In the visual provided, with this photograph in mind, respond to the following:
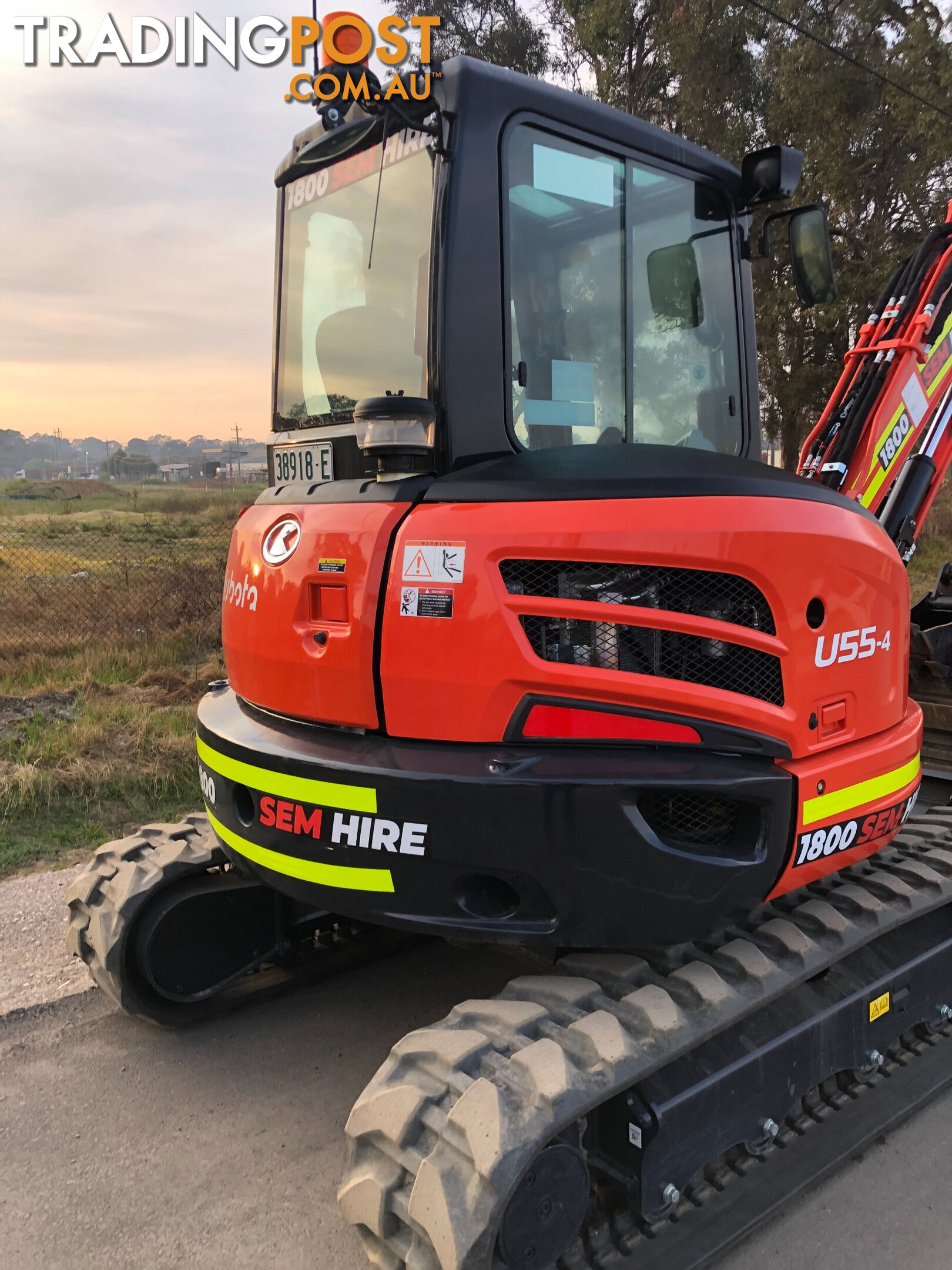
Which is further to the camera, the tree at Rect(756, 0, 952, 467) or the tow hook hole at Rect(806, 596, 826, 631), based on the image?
the tree at Rect(756, 0, 952, 467)

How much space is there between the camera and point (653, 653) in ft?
7.73

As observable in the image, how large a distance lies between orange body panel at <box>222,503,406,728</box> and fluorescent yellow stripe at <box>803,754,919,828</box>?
1165mm

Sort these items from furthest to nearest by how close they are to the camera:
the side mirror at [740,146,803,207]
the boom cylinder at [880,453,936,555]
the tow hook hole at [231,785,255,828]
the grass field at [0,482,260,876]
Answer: the grass field at [0,482,260,876] < the boom cylinder at [880,453,936,555] < the side mirror at [740,146,803,207] < the tow hook hole at [231,785,255,828]

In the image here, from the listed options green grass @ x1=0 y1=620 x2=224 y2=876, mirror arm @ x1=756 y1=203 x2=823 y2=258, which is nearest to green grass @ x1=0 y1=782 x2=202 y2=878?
green grass @ x1=0 y1=620 x2=224 y2=876

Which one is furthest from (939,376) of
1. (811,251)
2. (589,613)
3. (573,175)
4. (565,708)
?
(565,708)

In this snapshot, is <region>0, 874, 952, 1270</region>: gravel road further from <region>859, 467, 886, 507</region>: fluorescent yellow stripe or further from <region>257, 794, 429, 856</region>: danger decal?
<region>859, 467, 886, 507</region>: fluorescent yellow stripe

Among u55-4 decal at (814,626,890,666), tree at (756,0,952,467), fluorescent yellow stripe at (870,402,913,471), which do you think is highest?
tree at (756,0,952,467)

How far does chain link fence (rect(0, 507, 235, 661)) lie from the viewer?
8602mm

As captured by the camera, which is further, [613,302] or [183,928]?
[183,928]

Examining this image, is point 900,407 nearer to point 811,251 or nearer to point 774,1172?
point 811,251

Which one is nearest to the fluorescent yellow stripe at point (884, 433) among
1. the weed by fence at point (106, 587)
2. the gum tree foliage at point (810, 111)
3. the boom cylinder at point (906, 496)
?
the boom cylinder at point (906, 496)

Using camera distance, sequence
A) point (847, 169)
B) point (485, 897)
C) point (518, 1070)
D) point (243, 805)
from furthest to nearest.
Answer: point (847, 169)
point (243, 805)
point (485, 897)
point (518, 1070)

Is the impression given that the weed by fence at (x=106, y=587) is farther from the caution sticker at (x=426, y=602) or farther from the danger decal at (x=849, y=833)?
the danger decal at (x=849, y=833)

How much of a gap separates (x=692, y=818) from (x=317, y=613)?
3.61 feet
